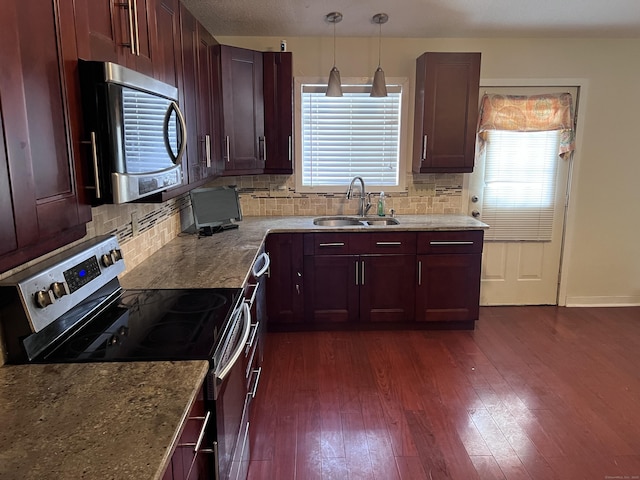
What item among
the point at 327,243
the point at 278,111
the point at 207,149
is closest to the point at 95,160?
the point at 207,149

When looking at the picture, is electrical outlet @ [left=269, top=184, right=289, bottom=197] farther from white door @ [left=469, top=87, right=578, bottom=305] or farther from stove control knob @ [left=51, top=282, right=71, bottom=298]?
stove control knob @ [left=51, top=282, right=71, bottom=298]

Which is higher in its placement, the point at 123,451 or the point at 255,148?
the point at 255,148

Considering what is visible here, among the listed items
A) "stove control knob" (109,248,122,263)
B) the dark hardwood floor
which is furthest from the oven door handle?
the dark hardwood floor

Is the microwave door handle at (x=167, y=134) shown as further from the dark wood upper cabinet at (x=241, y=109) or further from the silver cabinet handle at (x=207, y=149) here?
the dark wood upper cabinet at (x=241, y=109)

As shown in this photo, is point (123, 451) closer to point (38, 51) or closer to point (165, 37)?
point (38, 51)

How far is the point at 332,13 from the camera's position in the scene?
10.3 feet

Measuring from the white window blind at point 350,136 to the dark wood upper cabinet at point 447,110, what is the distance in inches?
12.2

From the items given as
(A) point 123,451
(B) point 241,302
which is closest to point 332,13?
(B) point 241,302

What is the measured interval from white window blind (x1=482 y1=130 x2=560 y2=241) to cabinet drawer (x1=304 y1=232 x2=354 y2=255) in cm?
142

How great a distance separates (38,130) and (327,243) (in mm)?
2573

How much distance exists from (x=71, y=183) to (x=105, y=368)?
498mm

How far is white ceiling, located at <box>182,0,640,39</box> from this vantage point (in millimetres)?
2961

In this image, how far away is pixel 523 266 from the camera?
4180mm

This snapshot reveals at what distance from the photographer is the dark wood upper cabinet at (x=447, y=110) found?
3.50 metres
